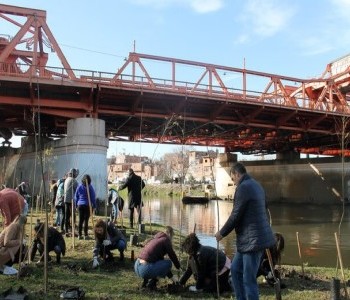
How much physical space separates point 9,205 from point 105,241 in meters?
2.02

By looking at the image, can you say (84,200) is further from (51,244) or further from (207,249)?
(207,249)

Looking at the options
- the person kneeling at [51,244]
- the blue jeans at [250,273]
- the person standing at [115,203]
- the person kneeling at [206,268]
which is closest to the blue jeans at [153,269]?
the person kneeling at [206,268]

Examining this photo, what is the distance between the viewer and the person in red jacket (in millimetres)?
7543

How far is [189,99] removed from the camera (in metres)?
28.2

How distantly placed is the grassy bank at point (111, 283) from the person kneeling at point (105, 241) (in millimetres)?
214

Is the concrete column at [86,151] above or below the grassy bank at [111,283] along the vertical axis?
above

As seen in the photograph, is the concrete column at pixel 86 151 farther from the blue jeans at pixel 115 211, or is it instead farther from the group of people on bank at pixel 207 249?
the group of people on bank at pixel 207 249

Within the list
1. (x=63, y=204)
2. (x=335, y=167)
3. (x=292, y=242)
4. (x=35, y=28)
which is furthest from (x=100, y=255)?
(x=335, y=167)

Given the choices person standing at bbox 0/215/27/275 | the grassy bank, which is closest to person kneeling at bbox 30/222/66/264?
the grassy bank

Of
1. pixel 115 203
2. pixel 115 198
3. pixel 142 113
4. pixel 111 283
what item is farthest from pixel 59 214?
pixel 142 113

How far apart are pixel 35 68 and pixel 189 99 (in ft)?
31.6

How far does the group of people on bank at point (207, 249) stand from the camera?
547cm

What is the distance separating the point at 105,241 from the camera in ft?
28.3

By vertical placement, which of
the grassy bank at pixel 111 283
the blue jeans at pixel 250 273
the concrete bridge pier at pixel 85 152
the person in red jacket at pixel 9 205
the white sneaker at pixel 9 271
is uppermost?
the concrete bridge pier at pixel 85 152
